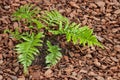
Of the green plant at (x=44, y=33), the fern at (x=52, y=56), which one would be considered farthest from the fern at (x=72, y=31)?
the fern at (x=52, y=56)

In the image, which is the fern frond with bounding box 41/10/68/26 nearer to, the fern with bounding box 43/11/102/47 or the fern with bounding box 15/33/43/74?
the fern with bounding box 43/11/102/47

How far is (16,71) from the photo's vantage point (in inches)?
148

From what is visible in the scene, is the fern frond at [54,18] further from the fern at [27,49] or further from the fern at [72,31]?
the fern at [27,49]

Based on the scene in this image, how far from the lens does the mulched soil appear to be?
3807mm

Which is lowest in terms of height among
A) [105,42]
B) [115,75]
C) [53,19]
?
[115,75]

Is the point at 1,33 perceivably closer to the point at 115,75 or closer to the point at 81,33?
the point at 81,33

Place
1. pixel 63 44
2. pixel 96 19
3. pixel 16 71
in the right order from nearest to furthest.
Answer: pixel 16 71 < pixel 63 44 < pixel 96 19

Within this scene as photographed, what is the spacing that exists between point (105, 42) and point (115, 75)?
0.48 m

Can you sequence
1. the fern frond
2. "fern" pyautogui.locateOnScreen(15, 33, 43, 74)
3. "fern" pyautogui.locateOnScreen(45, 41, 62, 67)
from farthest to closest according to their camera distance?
the fern frond → "fern" pyautogui.locateOnScreen(45, 41, 62, 67) → "fern" pyautogui.locateOnScreen(15, 33, 43, 74)

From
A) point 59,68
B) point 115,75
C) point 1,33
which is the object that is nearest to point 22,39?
point 1,33

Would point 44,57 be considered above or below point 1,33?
below

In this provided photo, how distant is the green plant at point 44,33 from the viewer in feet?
12.0

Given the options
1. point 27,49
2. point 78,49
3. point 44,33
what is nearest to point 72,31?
point 78,49

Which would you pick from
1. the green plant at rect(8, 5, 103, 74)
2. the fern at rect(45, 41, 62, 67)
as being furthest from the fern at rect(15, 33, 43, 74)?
the fern at rect(45, 41, 62, 67)
